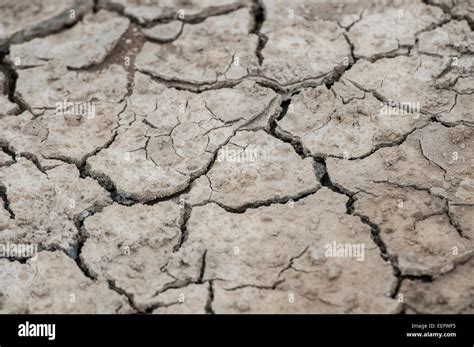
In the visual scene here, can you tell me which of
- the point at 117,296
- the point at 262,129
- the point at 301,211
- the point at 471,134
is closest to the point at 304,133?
the point at 262,129

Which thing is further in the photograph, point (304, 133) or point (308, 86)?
point (308, 86)

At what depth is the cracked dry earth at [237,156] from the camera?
2.83 meters

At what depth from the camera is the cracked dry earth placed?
9.27ft

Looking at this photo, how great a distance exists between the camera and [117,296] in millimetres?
2811

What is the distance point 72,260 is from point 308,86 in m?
1.69

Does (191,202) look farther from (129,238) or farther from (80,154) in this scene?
(80,154)

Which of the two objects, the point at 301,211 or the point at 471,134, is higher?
the point at 471,134

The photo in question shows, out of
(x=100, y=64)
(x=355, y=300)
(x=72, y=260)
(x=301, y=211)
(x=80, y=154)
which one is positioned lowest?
(x=355, y=300)

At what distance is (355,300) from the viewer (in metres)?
2.72

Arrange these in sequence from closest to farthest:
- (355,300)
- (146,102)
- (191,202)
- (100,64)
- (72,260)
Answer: (355,300)
(72,260)
(191,202)
(146,102)
(100,64)

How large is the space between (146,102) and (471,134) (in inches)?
72.2

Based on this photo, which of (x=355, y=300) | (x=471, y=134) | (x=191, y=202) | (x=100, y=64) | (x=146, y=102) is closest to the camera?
(x=355, y=300)

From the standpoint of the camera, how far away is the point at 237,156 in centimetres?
338

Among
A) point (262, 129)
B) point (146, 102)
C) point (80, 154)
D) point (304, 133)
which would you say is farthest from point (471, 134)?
point (80, 154)
